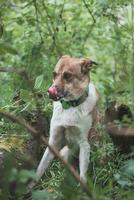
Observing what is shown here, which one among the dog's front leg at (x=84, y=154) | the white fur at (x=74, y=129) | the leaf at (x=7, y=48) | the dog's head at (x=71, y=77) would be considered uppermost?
the leaf at (x=7, y=48)

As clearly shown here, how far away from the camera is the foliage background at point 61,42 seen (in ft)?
18.1

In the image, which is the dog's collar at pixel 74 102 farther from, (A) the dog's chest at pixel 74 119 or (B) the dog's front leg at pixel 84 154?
(B) the dog's front leg at pixel 84 154

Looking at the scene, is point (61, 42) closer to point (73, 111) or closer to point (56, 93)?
point (73, 111)

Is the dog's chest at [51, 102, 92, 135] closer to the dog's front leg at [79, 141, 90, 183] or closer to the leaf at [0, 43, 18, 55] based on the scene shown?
the dog's front leg at [79, 141, 90, 183]

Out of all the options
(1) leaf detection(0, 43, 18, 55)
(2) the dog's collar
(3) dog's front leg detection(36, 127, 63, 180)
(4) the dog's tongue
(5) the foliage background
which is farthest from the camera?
(5) the foliage background

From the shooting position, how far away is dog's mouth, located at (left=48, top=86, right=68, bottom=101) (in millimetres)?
4512

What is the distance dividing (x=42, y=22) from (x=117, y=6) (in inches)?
64.2

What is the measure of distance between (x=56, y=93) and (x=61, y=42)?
12.4 ft

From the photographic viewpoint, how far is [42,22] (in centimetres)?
787

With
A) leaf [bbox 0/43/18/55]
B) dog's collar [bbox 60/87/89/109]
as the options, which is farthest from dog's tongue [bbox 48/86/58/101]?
leaf [bbox 0/43/18/55]

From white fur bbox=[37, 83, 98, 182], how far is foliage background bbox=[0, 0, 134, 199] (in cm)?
12

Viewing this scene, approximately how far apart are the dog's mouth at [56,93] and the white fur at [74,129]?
8.7 inches

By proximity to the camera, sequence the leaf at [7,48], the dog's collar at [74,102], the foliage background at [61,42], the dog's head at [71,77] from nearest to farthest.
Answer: the leaf at [7,48]
the dog's head at [71,77]
the dog's collar at [74,102]
the foliage background at [61,42]

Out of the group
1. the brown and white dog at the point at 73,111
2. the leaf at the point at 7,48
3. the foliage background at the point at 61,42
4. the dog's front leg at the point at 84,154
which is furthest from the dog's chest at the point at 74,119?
the leaf at the point at 7,48
